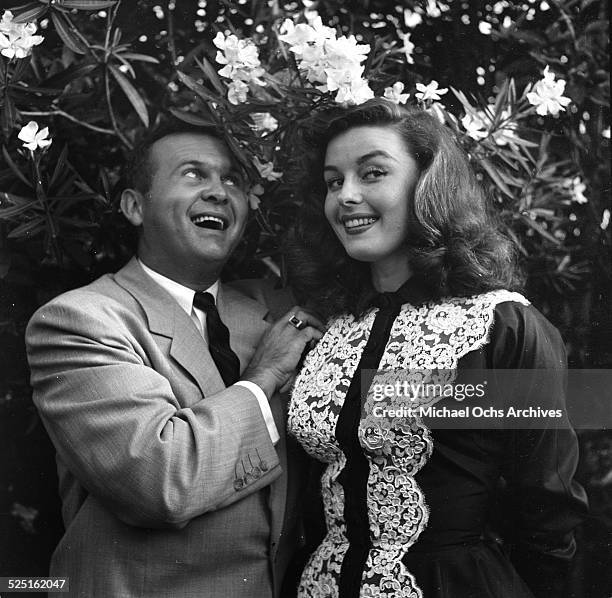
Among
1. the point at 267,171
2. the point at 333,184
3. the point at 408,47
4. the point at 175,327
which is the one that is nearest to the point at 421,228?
the point at 333,184

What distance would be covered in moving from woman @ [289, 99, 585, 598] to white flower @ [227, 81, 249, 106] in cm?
27

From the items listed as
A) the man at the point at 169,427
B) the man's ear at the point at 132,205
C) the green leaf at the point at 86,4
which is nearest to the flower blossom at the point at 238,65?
the man at the point at 169,427

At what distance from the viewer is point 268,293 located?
104 inches

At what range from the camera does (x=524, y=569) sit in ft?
6.72

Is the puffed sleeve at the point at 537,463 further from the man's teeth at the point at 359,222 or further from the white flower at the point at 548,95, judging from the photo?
the white flower at the point at 548,95

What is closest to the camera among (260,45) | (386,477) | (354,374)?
(386,477)

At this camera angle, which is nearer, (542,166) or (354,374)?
(354,374)

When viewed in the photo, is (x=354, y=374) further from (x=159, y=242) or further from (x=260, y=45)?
(x=260, y=45)

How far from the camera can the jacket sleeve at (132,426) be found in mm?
1962

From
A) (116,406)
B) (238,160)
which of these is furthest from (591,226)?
(116,406)

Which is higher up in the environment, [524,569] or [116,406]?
[116,406]

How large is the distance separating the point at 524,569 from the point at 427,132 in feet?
3.86

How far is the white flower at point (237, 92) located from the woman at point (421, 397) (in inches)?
10.6

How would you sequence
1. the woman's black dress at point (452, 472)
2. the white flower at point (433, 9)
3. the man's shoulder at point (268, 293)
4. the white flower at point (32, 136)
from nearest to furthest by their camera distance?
the woman's black dress at point (452, 472) < the white flower at point (32, 136) < the man's shoulder at point (268, 293) < the white flower at point (433, 9)
